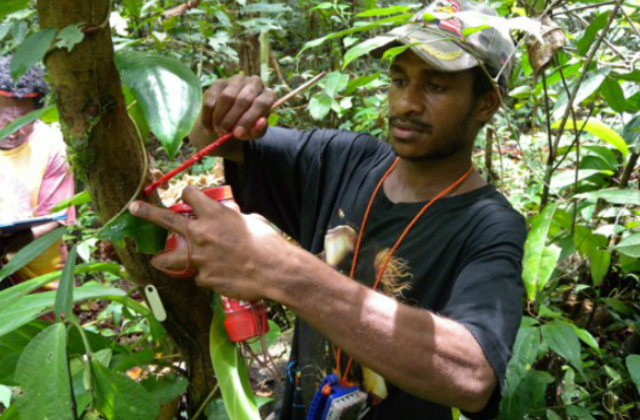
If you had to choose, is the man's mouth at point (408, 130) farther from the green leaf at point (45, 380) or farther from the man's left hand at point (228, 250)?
the green leaf at point (45, 380)

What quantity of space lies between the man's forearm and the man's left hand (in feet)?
0.09

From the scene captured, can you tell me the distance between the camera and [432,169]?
1206 mm

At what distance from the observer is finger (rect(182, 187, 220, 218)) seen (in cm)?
78

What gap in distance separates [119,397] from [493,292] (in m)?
0.57

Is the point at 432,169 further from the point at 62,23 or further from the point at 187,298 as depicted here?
the point at 62,23

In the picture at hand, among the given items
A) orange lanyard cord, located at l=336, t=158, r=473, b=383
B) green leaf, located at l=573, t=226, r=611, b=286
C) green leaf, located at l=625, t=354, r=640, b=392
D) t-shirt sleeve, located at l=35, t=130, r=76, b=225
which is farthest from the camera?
t-shirt sleeve, located at l=35, t=130, r=76, b=225

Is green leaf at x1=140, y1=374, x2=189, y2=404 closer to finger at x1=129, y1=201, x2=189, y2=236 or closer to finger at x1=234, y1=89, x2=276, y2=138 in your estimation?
finger at x1=129, y1=201, x2=189, y2=236

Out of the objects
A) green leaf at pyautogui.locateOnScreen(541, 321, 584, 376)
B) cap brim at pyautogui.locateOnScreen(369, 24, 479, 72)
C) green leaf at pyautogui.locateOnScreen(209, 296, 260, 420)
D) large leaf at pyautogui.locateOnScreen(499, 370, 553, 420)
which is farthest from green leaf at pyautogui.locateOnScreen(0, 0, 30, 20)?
large leaf at pyautogui.locateOnScreen(499, 370, 553, 420)

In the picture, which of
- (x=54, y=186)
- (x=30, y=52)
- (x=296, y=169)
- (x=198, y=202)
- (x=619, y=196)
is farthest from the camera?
(x=54, y=186)

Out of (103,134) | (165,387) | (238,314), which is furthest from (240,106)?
(165,387)

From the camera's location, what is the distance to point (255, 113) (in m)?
0.96

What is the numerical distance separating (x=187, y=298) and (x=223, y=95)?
341 millimetres

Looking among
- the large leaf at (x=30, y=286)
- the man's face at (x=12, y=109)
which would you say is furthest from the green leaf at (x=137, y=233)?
the man's face at (x=12, y=109)

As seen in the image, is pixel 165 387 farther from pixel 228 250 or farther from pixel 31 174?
pixel 31 174
